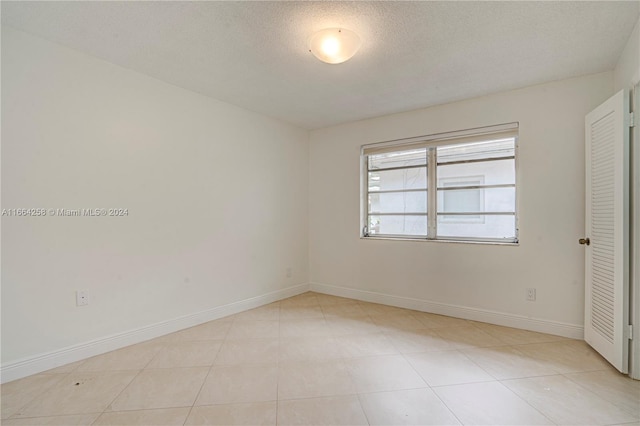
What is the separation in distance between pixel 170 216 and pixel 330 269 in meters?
2.28

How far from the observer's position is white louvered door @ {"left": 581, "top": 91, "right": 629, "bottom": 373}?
211 centimetres

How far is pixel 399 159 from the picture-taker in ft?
13.0

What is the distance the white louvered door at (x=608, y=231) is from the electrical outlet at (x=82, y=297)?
392 cm

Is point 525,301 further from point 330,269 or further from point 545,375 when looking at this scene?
point 330,269

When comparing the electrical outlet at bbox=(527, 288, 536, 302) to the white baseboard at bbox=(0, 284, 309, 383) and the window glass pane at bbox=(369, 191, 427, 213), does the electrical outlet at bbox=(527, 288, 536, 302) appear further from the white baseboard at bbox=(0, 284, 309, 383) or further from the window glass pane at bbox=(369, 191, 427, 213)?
the white baseboard at bbox=(0, 284, 309, 383)

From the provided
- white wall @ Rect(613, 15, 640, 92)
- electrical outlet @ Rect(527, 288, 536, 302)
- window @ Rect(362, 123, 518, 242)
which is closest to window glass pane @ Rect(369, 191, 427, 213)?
window @ Rect(362, 123, 518, 242)

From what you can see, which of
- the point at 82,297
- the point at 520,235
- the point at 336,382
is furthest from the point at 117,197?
the point at 520,235

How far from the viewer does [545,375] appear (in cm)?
213

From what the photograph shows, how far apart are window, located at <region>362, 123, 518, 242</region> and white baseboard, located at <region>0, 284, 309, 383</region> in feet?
6.51

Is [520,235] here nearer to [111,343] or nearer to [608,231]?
[608,231]

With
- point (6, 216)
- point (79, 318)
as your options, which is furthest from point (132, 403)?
point (6, 216)

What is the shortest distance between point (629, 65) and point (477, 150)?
1.34 metres

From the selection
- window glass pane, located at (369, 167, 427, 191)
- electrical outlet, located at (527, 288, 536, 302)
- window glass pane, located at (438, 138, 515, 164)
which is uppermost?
window glass pane, located at (438, 138, 515, 164)

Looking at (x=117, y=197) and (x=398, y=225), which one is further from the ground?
(x=117, y=197)
